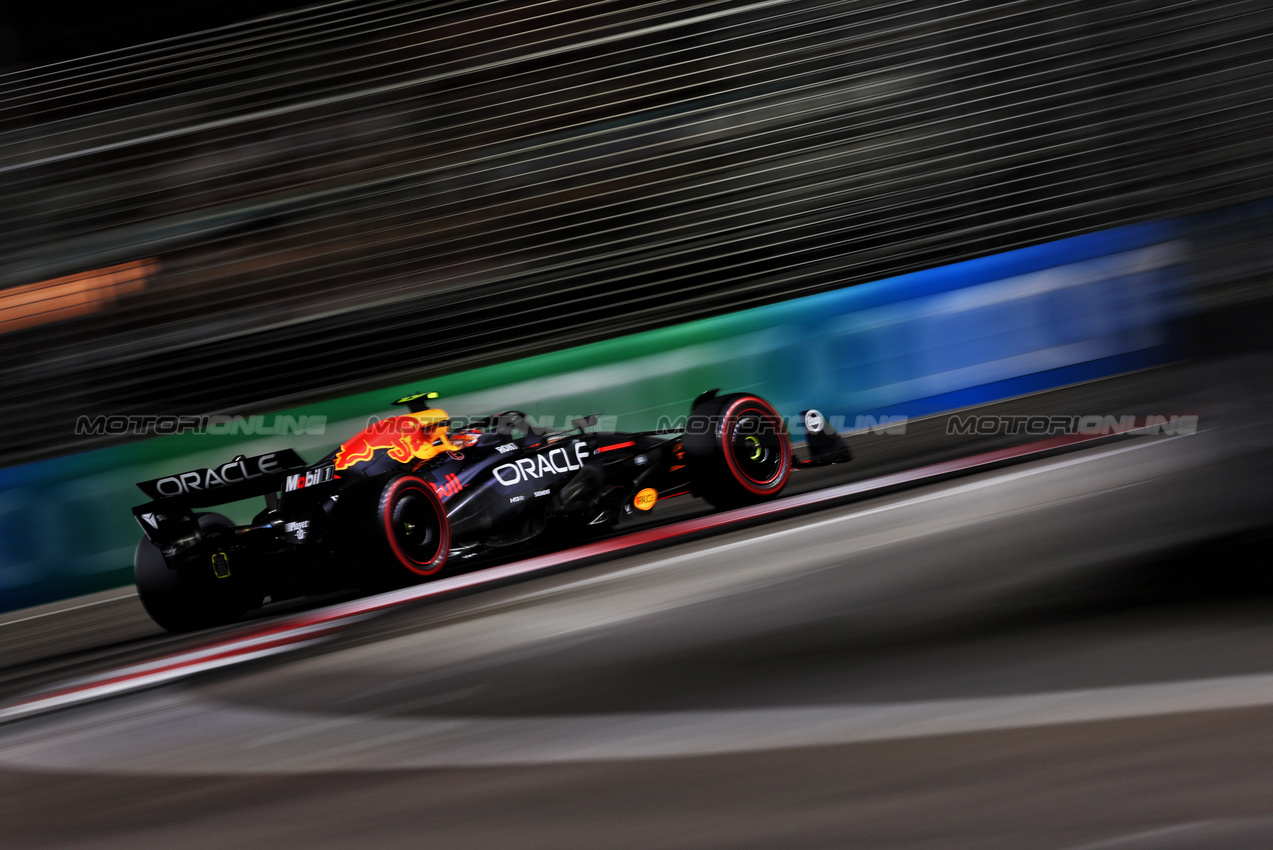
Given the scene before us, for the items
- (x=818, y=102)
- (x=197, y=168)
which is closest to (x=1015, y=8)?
(x=818, y=102)

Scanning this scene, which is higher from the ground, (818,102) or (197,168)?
(197,168)

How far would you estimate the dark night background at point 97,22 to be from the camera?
1213 centimetres

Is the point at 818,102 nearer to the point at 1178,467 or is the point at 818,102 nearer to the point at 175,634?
the point at 1178,467

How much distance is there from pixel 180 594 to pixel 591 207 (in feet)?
13.8

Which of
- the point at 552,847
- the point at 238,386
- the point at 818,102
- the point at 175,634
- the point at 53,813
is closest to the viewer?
the point at 552,847

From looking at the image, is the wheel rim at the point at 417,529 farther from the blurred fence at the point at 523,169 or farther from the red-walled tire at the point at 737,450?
the blurred fence at the point at 523,169

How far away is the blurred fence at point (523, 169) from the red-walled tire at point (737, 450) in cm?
241

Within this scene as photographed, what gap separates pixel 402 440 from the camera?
562cm

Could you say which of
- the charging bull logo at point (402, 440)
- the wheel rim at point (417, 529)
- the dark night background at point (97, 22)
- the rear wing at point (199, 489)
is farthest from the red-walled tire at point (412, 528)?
the dark night background at point (97, 22)

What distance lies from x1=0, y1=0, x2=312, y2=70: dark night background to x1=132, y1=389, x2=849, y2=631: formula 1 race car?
7.94m

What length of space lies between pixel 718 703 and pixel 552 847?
0.84 m

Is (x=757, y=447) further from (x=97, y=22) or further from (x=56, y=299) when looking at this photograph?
(x=97, y=22)

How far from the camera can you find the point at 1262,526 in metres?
3.49

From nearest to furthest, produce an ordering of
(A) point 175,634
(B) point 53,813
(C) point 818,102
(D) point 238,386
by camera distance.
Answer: (B) point 53,813
(A) point 175,634
(D) point 238,386
(C) point 818,102
